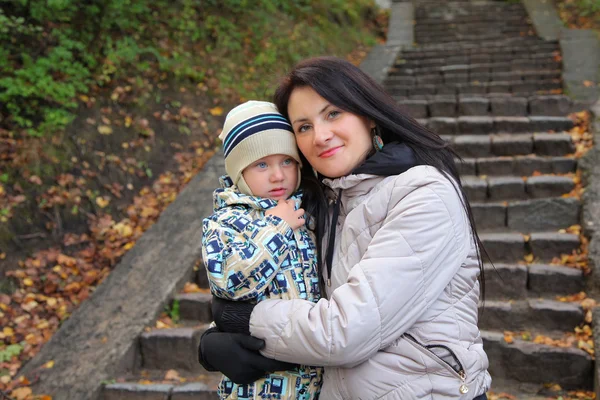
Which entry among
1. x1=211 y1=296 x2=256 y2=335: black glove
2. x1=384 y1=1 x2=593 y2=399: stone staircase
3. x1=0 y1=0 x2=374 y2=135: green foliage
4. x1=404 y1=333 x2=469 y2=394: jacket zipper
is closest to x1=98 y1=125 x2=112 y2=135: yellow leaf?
x1=0 y1=0 x2=374 y2=135: green foliage

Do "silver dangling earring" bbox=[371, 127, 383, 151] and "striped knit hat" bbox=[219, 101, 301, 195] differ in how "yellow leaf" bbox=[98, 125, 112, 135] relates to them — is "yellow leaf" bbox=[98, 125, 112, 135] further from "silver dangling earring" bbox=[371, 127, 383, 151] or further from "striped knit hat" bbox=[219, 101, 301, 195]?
"silver dangling earring" bbox=[371, 127, 383, 151]

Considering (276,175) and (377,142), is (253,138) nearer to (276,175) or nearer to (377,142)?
(276,175)

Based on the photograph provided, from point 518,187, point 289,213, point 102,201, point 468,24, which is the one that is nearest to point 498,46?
point 468,24

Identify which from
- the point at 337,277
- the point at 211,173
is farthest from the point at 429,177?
the point at 211,173

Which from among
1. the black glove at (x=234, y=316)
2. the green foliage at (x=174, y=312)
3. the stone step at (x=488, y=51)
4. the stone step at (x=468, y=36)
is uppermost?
the stone step at (x=468, y=36)

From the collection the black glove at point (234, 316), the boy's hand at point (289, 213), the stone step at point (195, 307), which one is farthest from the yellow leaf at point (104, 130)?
the black glove at point (234, 316)

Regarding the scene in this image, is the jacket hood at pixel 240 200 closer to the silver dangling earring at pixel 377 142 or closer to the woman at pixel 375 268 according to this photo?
the woman at pixel 375 268

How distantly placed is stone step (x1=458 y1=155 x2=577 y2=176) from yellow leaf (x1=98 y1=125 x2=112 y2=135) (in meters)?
3.62

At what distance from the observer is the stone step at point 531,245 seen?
3.99 metres

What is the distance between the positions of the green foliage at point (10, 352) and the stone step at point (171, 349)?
3.05 ft

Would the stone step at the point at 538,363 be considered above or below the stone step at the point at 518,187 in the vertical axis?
below

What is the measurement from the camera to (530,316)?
3582 millimetres

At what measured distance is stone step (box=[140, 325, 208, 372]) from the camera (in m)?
3.63

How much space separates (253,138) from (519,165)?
12.7ft
